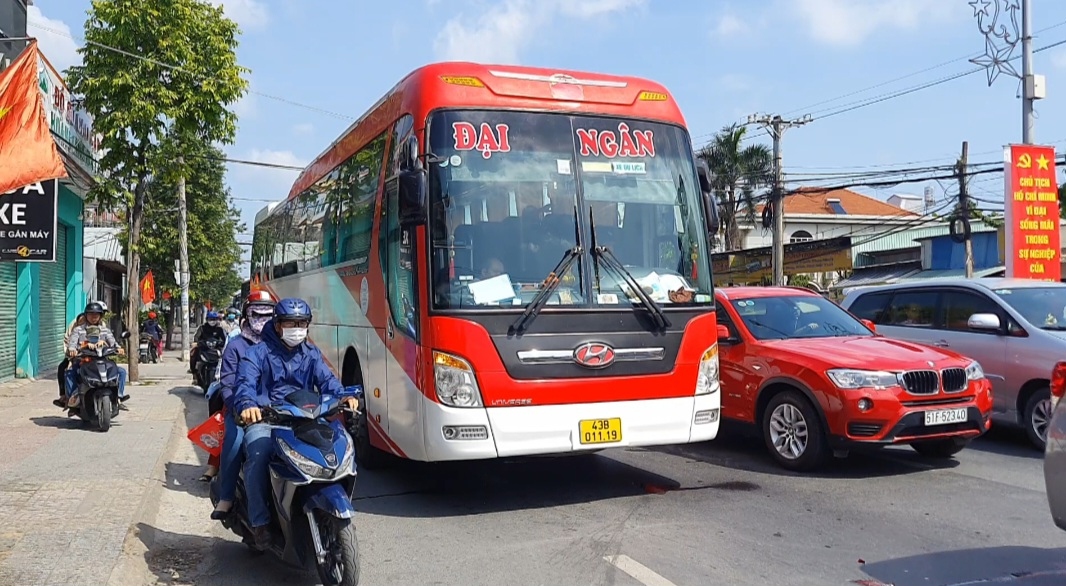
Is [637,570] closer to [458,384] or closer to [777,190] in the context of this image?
[458,384]

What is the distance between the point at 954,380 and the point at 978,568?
3.08 metres

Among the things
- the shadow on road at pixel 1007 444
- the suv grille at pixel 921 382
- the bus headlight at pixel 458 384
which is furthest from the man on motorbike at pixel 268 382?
the shadow on road at pixel 1007 444

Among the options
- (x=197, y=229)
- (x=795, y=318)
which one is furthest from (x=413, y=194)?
(x=197, y=229)

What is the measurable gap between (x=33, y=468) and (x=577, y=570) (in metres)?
5.80

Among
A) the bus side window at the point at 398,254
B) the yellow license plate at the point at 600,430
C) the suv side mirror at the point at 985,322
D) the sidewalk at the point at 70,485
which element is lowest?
the sidewalk at the point at 70,485

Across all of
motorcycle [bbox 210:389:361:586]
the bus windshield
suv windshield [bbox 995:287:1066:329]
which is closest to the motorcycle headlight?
motorcycle [bbox 210:389:361:586]

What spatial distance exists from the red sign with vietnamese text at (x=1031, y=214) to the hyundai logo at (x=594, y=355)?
40.9ft

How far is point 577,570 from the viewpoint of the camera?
218 inches

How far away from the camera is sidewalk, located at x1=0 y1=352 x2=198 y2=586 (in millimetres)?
5434

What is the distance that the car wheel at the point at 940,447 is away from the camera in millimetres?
8812

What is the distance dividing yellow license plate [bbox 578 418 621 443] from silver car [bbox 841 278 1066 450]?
16.1 feet

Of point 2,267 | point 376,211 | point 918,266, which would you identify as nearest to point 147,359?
point 2,267

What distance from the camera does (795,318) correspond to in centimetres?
980

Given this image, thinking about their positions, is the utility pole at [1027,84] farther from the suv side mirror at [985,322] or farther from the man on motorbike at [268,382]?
the man on motorbike at [268,382]
